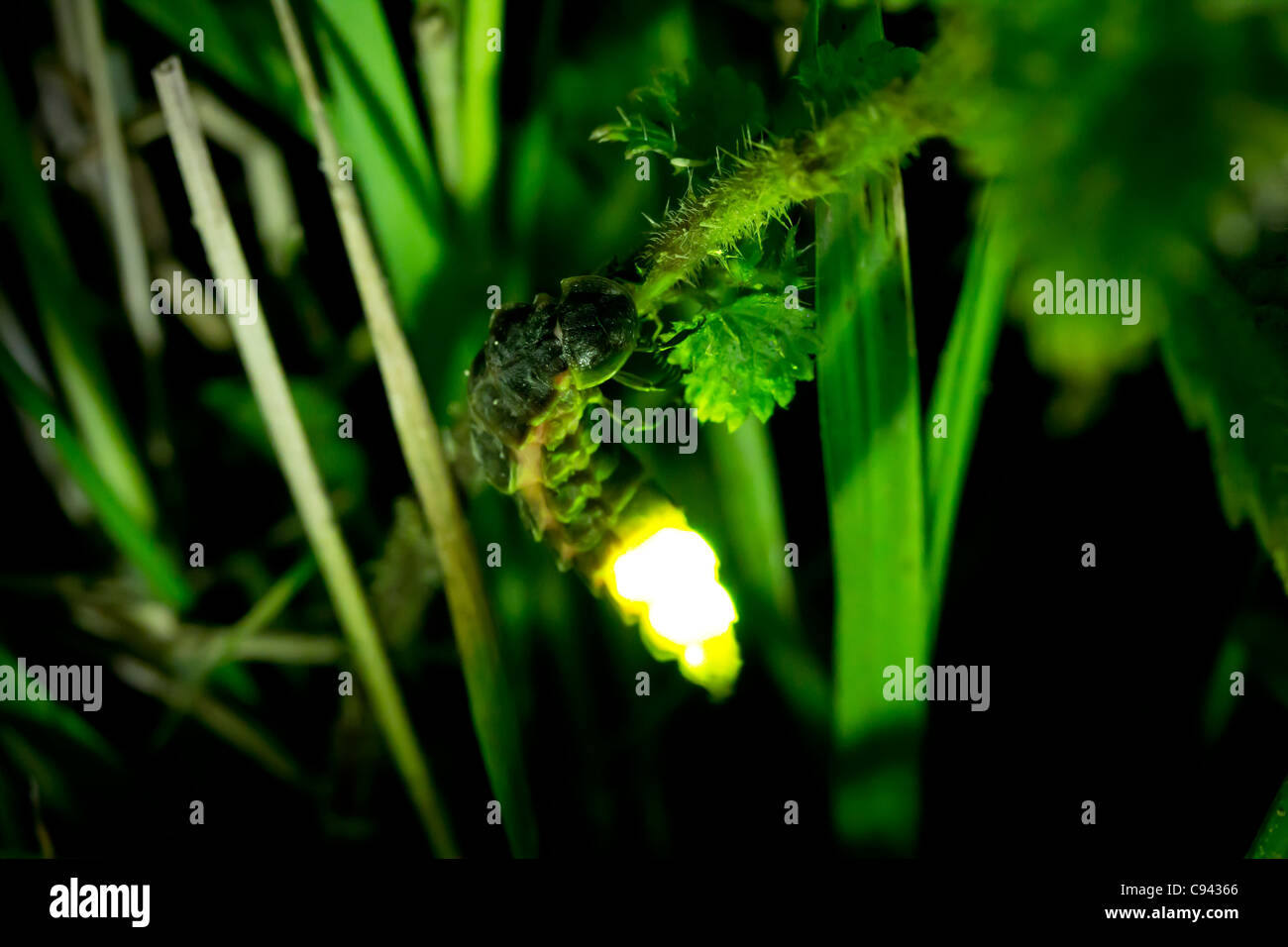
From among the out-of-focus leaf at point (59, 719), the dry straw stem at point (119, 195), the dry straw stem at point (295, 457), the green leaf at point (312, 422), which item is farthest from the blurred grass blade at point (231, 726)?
the dry straw stem at point (119, 195)

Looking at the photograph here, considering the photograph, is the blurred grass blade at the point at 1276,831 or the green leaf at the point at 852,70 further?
the blurred grass blade at the point at 1276,831

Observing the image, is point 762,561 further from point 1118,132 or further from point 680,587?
point 1118,132

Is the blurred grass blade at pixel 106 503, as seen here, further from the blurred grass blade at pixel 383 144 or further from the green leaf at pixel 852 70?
the green leaf at pixel 852 70

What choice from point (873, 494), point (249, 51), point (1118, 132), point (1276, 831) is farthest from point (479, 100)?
point (1276, 831)

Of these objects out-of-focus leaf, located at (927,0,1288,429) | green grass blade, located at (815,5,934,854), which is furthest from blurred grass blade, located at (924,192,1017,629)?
out-of-focus leaf, located at (927,0,1288,429)

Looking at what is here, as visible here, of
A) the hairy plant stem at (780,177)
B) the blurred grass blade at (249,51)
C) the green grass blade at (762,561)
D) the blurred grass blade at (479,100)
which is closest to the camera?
the hairy plant stem at (780,177)
